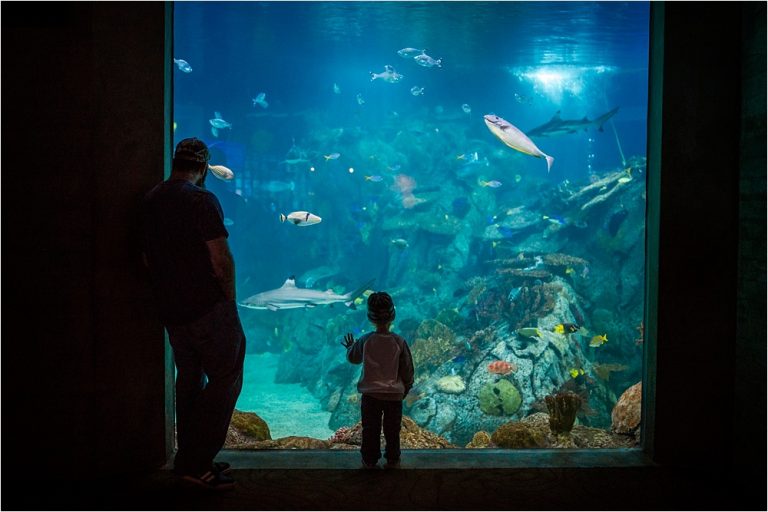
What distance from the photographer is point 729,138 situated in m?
3.58

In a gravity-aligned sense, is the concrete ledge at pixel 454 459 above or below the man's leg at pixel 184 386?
below

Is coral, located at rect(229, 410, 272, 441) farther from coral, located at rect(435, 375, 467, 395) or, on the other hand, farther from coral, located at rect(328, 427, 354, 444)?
coral, located at rect(435, 375, 467, 395)

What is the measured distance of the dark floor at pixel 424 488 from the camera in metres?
3.07

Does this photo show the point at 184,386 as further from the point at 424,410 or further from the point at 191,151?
the point at 424,410

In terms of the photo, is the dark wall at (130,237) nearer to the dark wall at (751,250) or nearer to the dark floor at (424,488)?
the dark wall at (751,250)

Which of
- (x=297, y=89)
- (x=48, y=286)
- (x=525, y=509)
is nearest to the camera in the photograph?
(x=525, y=509)

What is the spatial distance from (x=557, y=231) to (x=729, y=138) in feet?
46.2

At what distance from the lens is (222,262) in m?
3.00

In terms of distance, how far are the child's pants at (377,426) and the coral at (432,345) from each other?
792 cm

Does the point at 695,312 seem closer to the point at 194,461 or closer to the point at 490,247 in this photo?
the point at 194,461

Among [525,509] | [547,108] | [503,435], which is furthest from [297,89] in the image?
[525,509]

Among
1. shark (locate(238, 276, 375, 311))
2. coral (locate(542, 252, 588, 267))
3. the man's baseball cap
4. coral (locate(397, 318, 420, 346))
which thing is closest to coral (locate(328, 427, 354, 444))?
the man's baseball cap

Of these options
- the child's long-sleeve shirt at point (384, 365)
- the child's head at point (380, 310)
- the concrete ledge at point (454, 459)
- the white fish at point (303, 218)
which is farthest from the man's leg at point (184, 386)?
the white fish at point (303, 218)

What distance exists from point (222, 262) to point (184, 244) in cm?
24
